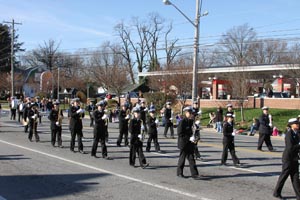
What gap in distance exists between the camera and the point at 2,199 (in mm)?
8070

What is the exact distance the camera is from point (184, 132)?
10.4 m

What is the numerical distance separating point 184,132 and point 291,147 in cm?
284

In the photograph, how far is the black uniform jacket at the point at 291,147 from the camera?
8.24 meters

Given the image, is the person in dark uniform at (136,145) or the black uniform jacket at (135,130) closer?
the person in dark uniform at (136,145)

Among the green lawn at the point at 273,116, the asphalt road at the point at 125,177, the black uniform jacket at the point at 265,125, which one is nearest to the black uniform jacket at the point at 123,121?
the asphalt road at the point at 125,177

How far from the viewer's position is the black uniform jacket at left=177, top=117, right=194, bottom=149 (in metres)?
10.3

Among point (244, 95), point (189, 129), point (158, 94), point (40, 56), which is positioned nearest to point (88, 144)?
point (189, 129)

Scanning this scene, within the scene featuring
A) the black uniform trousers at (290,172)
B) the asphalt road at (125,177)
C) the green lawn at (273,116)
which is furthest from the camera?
the green lawn at (273,116)

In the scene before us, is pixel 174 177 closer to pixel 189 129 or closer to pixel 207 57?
pixel 189 129

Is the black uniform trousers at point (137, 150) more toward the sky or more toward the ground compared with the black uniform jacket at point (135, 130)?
more toward the ground

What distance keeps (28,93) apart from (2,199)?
6813 centimetres

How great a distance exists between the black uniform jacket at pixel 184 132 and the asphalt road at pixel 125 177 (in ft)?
2.72

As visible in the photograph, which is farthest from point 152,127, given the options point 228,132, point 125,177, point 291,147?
point 291,147

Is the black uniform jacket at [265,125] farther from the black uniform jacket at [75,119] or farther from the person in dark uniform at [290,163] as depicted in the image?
the person in dark uniform at [290,163]
